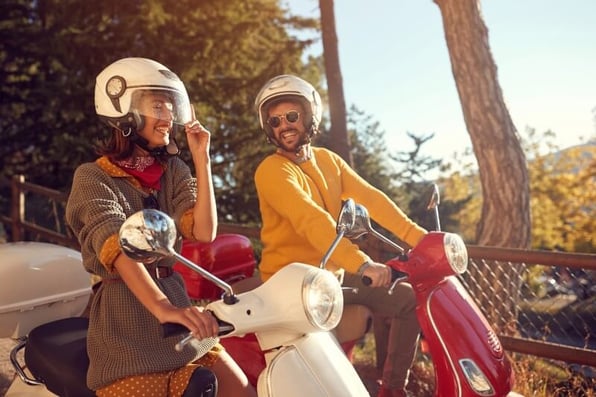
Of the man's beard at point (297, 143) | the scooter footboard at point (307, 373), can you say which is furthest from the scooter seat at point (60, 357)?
the man's beard at point (297, 143)

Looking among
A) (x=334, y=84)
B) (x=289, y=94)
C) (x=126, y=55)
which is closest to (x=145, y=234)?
(x=289, y=94)

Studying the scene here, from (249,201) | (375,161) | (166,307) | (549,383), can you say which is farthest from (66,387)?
(375,161)

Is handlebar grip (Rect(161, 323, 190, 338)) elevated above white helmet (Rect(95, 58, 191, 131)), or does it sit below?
below

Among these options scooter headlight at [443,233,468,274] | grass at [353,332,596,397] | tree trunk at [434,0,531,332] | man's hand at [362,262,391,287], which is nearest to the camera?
man's hand at [362,262,391,287]

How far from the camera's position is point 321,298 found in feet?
6.03

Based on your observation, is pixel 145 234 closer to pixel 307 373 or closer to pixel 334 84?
pixel 307 373

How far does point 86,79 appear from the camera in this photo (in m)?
15.1

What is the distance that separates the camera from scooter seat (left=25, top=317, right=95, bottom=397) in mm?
2193

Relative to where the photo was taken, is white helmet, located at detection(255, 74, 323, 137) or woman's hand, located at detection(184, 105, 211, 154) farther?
white helmet, located at detection(255, 74, 323, 137)

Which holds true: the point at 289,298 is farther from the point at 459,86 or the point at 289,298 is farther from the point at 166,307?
the point at 459,86

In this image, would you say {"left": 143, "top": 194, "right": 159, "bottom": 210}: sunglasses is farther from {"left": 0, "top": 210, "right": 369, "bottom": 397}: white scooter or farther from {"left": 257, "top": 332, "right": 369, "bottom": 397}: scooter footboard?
{"left": 257, "top": 332, "right": 369, "bottom": 397}: scooter footboard

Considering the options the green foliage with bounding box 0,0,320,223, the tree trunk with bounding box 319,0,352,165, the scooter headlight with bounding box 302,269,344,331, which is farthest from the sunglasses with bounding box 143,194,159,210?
the green foliage with bounding box 0,0,320,223

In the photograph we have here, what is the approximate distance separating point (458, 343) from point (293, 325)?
34.9 inches

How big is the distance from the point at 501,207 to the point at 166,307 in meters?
5.33
